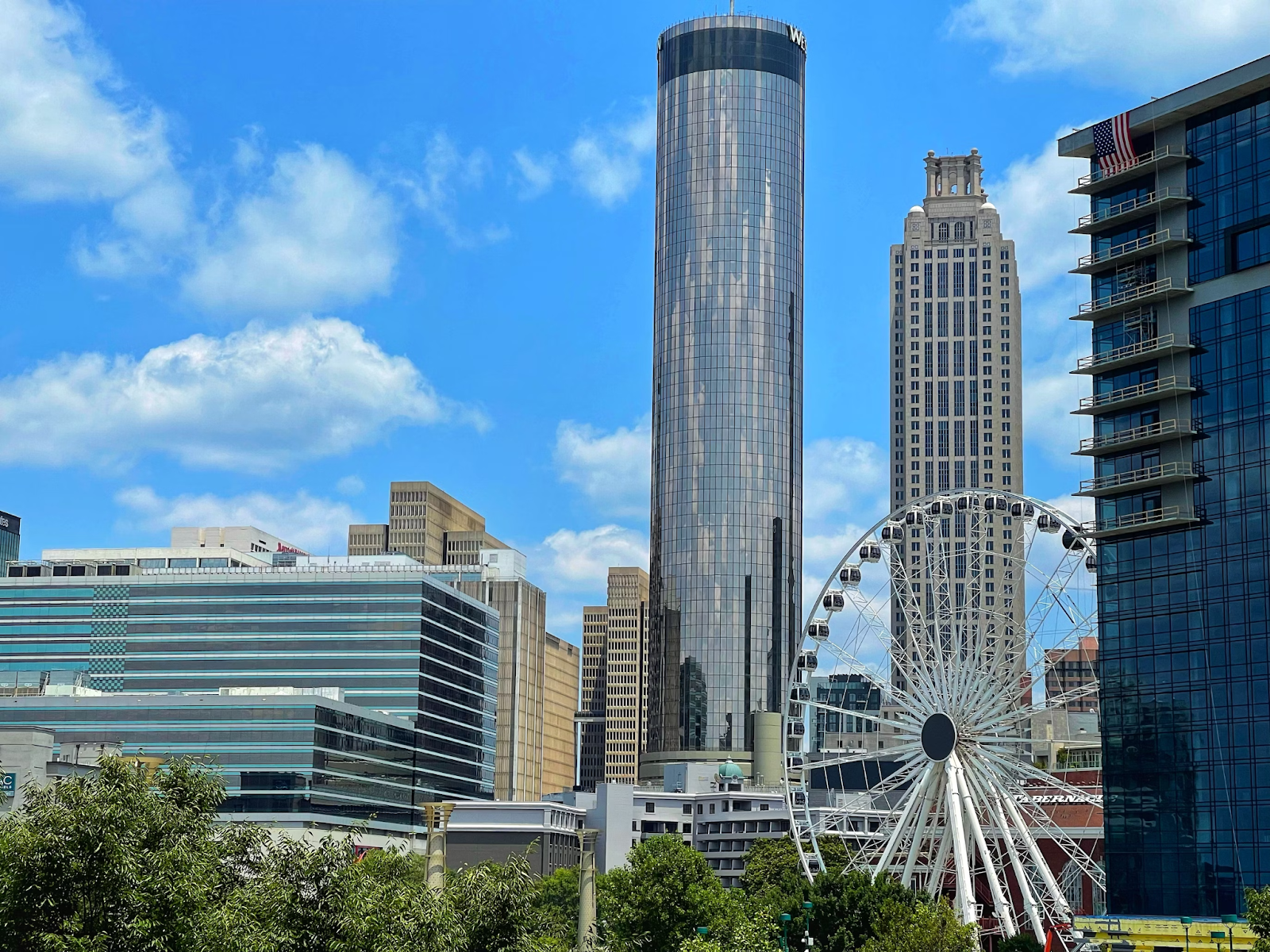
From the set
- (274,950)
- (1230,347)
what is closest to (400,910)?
(274,950)

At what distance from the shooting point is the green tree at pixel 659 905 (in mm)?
116188

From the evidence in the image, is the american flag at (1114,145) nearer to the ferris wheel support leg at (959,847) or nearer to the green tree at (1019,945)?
the ferris wheel support leg at (959,847)

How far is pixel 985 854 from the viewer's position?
10750 cm

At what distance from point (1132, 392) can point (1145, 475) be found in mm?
6154

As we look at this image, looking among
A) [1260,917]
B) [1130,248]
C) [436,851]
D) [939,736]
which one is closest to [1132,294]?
[1130,248]

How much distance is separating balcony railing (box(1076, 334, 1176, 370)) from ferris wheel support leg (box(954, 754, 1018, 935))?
3002cm

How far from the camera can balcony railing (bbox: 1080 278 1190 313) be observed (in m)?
112

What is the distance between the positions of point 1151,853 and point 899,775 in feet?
62.4

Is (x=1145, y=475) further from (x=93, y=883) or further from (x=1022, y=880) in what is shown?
(x=93, y=883)

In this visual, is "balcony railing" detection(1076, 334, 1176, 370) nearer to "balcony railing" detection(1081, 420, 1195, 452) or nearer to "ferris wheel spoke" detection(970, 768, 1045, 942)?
"balcony railing" detection(1081, 420, 1195, 452)

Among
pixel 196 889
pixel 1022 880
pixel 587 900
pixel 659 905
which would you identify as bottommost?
pixel 659 905

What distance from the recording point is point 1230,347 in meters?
109

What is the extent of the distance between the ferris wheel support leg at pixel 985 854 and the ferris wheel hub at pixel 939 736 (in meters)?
1.33

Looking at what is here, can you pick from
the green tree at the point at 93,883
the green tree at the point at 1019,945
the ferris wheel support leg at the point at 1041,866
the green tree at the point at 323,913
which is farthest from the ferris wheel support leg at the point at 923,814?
the green tree at the point at 93,883
